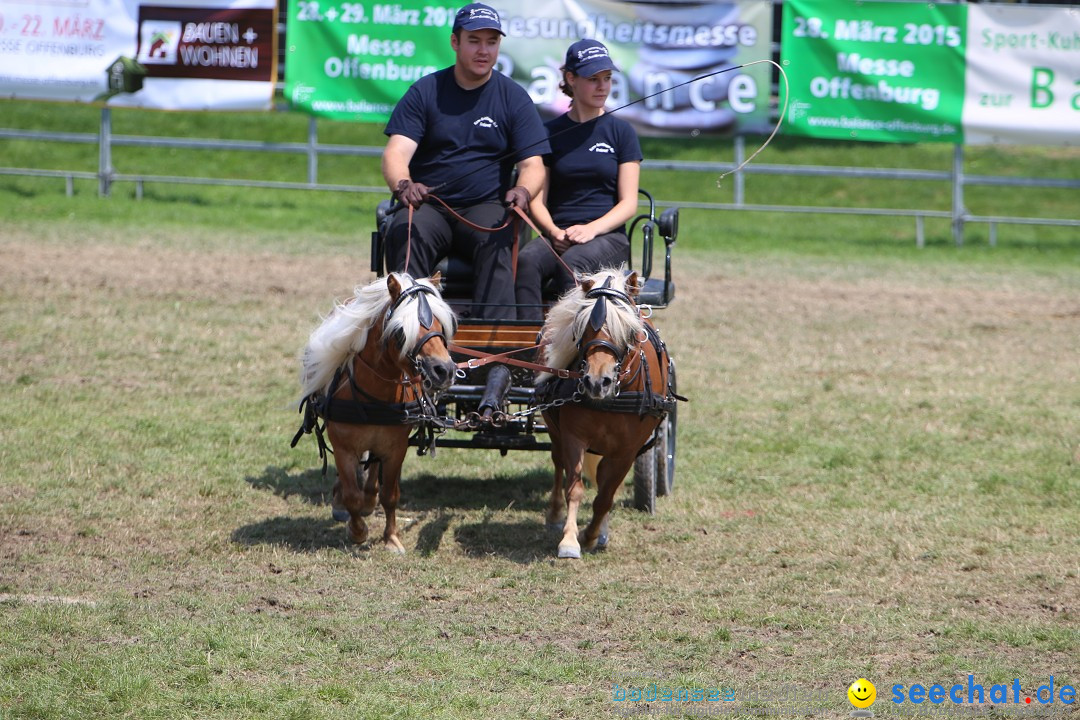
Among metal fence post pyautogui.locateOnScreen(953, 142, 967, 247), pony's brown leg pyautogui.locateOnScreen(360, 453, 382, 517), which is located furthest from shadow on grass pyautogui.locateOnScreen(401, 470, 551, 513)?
metal fence post pyautogui.locateOnScreen(953, 142, 967, 247)

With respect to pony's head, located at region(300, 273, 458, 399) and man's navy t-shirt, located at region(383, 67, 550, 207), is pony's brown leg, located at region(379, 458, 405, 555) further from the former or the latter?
man's navy t-shirt, located at region(383, 67, 550, 207)

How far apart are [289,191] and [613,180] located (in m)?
10.7

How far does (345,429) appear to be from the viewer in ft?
16.0

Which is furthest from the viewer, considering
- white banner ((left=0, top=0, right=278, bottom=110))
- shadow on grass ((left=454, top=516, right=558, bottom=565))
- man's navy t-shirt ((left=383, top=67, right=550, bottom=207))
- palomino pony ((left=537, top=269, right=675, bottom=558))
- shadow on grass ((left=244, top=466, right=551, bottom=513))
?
white banner ((left=0, top=0, right=278, bottom=110))

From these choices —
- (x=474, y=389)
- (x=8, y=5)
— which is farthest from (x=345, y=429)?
(x=8, y=5)

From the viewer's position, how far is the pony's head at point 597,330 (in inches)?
184

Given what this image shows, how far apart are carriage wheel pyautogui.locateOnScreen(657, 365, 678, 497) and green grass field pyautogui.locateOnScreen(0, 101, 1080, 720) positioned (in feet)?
0.72

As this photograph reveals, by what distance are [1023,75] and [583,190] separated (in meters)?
9.55

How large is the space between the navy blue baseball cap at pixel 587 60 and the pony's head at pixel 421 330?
5.32 feet

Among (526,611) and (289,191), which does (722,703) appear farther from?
(289,191)

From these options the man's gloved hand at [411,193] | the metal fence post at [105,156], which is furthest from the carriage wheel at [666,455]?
the metal fence post at [105,156]

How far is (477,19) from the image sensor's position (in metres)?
5.51

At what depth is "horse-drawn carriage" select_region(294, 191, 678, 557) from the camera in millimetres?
4668

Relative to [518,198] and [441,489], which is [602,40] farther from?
[518,198]
